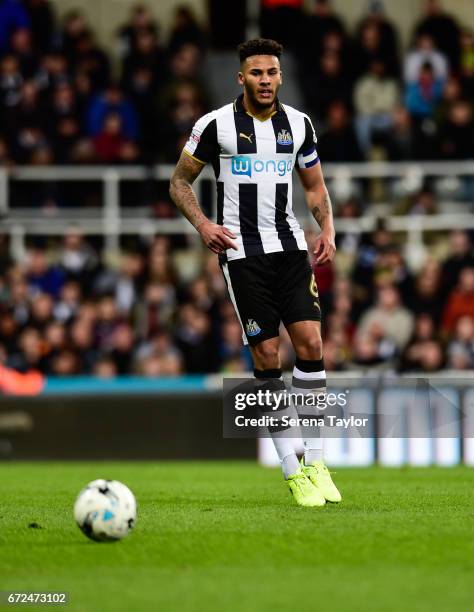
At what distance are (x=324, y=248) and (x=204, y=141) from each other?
912 millimetres

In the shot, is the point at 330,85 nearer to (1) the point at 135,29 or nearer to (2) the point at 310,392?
(1) the point at 135,29

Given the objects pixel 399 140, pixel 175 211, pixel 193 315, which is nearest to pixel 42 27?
pixel 175 211

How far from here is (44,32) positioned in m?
20.3

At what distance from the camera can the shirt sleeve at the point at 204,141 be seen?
8.48 metres

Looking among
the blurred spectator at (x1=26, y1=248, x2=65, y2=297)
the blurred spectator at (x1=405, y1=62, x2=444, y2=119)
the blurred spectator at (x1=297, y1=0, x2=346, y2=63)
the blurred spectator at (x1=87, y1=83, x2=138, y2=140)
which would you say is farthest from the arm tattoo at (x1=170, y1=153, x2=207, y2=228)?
the blurred spectator at (x1=297, y1=0, x2=346, y2=63)

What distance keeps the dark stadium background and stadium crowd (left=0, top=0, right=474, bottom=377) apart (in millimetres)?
27

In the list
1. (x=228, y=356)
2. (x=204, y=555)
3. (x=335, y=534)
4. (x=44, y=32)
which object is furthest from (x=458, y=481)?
(x=44, y=32)

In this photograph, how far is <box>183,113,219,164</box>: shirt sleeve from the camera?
848 cm

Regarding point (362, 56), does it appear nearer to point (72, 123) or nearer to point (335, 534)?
point (72, 123)

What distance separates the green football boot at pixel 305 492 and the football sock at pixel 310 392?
23 centimetres

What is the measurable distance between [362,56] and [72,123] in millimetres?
3911

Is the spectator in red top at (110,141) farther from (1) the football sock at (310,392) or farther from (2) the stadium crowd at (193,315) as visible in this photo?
(1) the football sock at (310,392)

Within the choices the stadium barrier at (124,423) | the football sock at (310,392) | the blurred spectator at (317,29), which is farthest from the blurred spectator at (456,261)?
the football sock at (310,392)

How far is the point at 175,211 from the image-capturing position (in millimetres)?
18828
